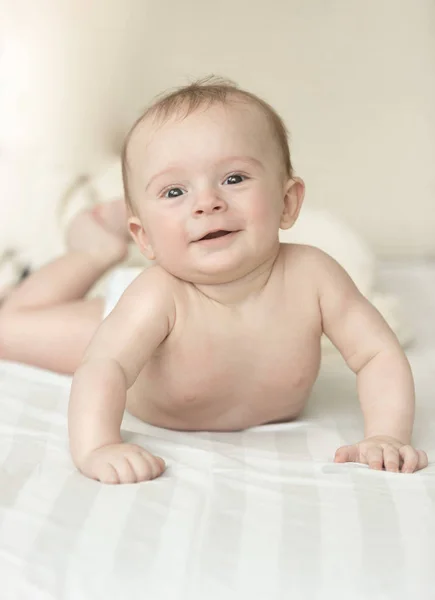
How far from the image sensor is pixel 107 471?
85 cm

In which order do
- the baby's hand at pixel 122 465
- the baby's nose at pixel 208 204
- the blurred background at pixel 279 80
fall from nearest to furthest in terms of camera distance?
the baby's hand at pixel 122 465 < the baby's nose at pixel 208 204 < the blurred background at pixel 279 80

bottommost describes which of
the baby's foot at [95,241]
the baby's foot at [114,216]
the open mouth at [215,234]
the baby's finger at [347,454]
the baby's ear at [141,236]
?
the baby's foot at [95,241]

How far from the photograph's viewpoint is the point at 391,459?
0.89 metres

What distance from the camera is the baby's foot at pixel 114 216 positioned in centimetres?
150

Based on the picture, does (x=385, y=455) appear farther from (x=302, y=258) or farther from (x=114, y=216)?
(x=114, y=216)

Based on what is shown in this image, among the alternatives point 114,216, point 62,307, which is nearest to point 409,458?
point 62,307

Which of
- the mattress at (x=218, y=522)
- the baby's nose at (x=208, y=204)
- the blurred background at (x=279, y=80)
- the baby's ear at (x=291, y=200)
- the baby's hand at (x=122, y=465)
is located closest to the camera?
the mattress at (x=218, y=522)

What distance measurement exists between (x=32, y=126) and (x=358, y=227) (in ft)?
2.34

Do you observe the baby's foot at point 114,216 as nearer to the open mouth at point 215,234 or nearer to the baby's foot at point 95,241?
the baby's foot at point 95,241

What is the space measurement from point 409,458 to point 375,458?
0.03 m

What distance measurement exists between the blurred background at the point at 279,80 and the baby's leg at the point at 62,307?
463 mm

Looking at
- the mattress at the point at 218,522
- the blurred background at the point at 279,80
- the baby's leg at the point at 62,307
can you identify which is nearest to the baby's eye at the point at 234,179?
the mattress at the point at 218,522

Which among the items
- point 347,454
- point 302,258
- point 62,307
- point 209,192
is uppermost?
point 209,192

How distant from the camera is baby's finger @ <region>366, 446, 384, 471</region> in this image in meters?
0.89
